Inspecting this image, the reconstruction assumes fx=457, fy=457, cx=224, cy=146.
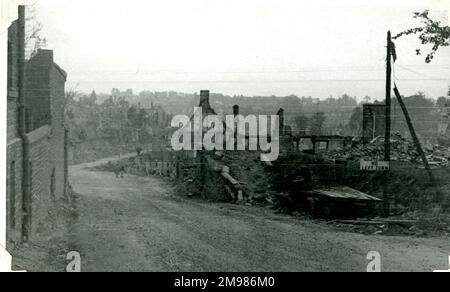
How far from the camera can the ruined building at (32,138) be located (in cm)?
855

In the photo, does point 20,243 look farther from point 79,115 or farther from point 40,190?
point 79,115

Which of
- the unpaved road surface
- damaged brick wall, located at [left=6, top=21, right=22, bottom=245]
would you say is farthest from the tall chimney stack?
damaged brick wall, located at [left=6, top=21, right=22, bottom=245]

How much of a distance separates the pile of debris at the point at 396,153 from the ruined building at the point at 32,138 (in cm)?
954

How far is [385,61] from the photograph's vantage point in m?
13.0

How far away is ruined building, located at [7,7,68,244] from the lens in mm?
8555

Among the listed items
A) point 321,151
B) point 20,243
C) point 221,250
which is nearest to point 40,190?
point 20,243

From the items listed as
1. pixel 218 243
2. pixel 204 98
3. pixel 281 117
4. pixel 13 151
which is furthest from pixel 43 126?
pixel 281 117

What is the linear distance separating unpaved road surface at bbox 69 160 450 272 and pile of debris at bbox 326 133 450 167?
4196 millimetres

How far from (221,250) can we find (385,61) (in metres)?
7.36

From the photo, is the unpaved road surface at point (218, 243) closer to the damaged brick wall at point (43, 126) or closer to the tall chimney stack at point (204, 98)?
the damaged brick wall at point (43, 126)

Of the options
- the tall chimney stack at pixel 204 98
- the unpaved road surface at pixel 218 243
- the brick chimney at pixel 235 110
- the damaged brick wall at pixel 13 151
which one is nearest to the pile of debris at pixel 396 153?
the unpaved road surface at pixel 218 243

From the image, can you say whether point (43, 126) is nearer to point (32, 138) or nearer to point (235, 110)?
point (32, 138)

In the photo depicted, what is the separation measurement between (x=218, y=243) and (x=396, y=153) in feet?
31.9

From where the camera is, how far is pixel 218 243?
393 inches
